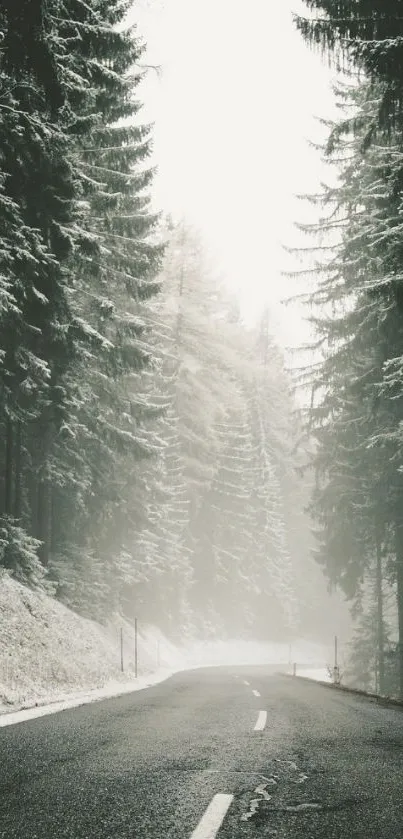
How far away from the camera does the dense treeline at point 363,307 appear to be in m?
11.2

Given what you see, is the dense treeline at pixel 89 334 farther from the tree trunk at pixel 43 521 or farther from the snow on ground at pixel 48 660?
the snow on ground at pixel 48 660

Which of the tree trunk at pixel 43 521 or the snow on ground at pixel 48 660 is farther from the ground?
the tree trunk at pixel 43 521

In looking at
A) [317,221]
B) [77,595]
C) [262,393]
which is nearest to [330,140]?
[317,221]

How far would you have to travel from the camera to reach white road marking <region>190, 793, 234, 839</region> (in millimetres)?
3553

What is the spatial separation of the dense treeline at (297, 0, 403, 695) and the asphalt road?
8571 mm

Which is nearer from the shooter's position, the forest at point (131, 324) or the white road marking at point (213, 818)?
the white road marking at point (213, 818)

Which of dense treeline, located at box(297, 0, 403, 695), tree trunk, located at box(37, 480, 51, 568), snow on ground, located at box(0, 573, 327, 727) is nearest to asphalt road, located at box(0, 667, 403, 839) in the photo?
snow on ground, located at box(0, 573, 327, 727)

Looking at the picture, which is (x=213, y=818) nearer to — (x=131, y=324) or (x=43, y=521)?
(x=43, y=521)

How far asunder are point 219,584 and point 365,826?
153ft

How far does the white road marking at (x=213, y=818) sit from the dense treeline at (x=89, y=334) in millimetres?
8956

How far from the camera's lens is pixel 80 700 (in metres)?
11.4

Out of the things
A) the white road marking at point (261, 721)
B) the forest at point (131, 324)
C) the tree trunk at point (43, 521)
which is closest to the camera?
the white road marking at point (261, 721)

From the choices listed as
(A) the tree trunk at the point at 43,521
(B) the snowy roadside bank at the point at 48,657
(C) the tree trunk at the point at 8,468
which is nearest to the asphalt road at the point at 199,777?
(B) the snowy roadside bank at the point at 48,657

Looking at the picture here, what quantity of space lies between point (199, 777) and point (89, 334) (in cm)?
1253
